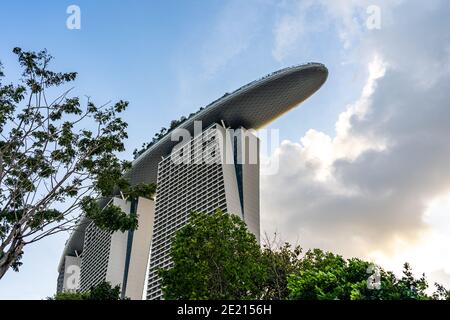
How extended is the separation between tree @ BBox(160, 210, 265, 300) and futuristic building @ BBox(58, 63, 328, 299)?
1416 inches

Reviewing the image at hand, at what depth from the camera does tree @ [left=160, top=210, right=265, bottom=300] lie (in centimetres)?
2564

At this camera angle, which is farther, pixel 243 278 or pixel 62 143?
pixel 243 278

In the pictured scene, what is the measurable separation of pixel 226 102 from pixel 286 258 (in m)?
47.4

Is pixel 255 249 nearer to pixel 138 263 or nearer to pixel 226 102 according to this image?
pixel 226 102

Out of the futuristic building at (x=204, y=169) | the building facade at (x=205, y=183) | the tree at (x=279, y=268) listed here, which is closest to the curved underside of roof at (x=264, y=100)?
the futuristic building at (x=204, y=169)

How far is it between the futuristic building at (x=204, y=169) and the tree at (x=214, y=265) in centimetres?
3598

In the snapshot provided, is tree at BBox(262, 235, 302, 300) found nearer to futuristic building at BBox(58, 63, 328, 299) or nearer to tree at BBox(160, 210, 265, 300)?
tree at BBox(160, 210, 265, 300)

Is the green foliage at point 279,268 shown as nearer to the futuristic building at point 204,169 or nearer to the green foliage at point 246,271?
the green foliage at point 246,271

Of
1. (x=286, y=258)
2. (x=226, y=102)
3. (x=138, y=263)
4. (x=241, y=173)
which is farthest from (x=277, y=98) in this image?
(x=286, y=258)

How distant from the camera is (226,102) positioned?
73875mm

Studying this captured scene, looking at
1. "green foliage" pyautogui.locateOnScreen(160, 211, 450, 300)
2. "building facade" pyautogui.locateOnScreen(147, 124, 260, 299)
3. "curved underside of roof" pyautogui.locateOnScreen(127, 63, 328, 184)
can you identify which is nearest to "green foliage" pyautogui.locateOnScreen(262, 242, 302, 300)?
"green foliage" pyautogui.locateOnScreen(160, 211, 450, 300)

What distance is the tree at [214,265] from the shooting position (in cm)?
2564
